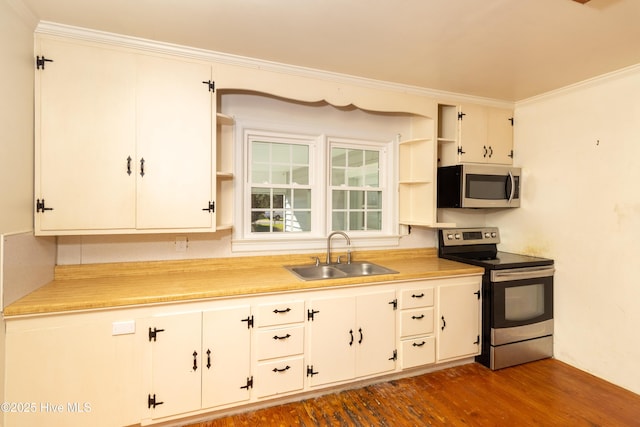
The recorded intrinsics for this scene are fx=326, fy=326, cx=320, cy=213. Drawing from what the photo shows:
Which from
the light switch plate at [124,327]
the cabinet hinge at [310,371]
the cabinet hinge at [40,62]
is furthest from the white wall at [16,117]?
the cabinet hinge at [310,371]

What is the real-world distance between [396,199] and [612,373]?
2.22 m

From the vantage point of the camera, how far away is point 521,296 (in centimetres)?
291

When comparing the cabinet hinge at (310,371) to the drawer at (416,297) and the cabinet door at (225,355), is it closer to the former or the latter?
the cabinet door at (225,355)

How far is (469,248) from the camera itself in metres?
3.39

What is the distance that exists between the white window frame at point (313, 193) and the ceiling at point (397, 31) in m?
0.60

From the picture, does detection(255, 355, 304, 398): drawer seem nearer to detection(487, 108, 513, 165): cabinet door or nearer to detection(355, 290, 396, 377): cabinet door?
detection(355, 290, 396, 377): cabinet door

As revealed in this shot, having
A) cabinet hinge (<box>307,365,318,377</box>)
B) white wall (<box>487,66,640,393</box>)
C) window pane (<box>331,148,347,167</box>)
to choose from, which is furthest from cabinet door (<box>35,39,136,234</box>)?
white wall (<box>487,66,640,393</box>)

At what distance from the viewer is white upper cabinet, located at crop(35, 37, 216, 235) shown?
196 centimetres

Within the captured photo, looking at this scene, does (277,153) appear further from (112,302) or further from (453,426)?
(453,426)

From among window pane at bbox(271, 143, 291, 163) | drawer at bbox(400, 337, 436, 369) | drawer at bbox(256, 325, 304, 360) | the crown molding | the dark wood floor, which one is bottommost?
the dark wood floor

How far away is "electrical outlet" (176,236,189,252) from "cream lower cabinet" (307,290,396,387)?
107 cm

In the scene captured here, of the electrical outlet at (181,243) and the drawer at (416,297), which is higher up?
the electrical outlet at (181,243)

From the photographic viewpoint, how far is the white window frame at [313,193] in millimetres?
2691

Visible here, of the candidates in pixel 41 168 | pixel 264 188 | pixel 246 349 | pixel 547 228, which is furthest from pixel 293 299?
pixel 547 228
